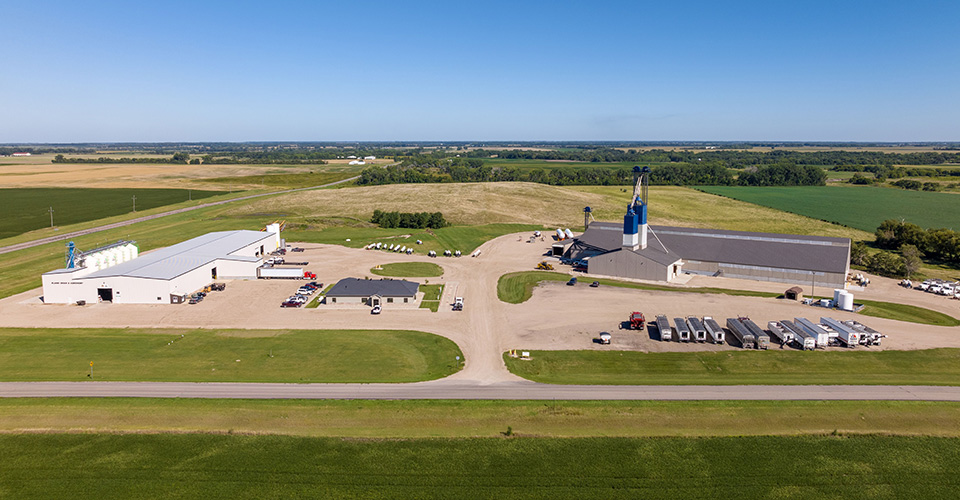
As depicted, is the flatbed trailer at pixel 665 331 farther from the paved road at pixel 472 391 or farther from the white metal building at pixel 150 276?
the white metal building at pixel 150 276

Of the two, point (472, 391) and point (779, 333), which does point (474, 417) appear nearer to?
point (472, 391)

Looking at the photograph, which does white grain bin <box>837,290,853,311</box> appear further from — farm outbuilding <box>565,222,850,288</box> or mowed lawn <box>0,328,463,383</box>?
mowed lawn <box>0,328,463,383</box>

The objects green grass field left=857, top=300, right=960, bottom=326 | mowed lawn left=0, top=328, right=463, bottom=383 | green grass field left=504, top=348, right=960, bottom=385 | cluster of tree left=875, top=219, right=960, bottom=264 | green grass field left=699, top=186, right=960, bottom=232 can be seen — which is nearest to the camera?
green grass field left=504, top=348, right=960, bottom=385

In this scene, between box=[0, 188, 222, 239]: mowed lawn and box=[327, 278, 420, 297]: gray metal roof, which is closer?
box=[327, 278, 420, 297]: gray metal roof

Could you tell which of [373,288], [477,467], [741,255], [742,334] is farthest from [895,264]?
[477,467]

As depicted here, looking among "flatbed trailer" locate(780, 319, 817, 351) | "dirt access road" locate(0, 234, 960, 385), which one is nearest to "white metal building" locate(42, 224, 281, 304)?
"dirt access road" locate(0, 234, 960, 385)

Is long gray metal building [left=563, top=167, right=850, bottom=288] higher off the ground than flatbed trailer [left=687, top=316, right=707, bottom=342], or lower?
higher
